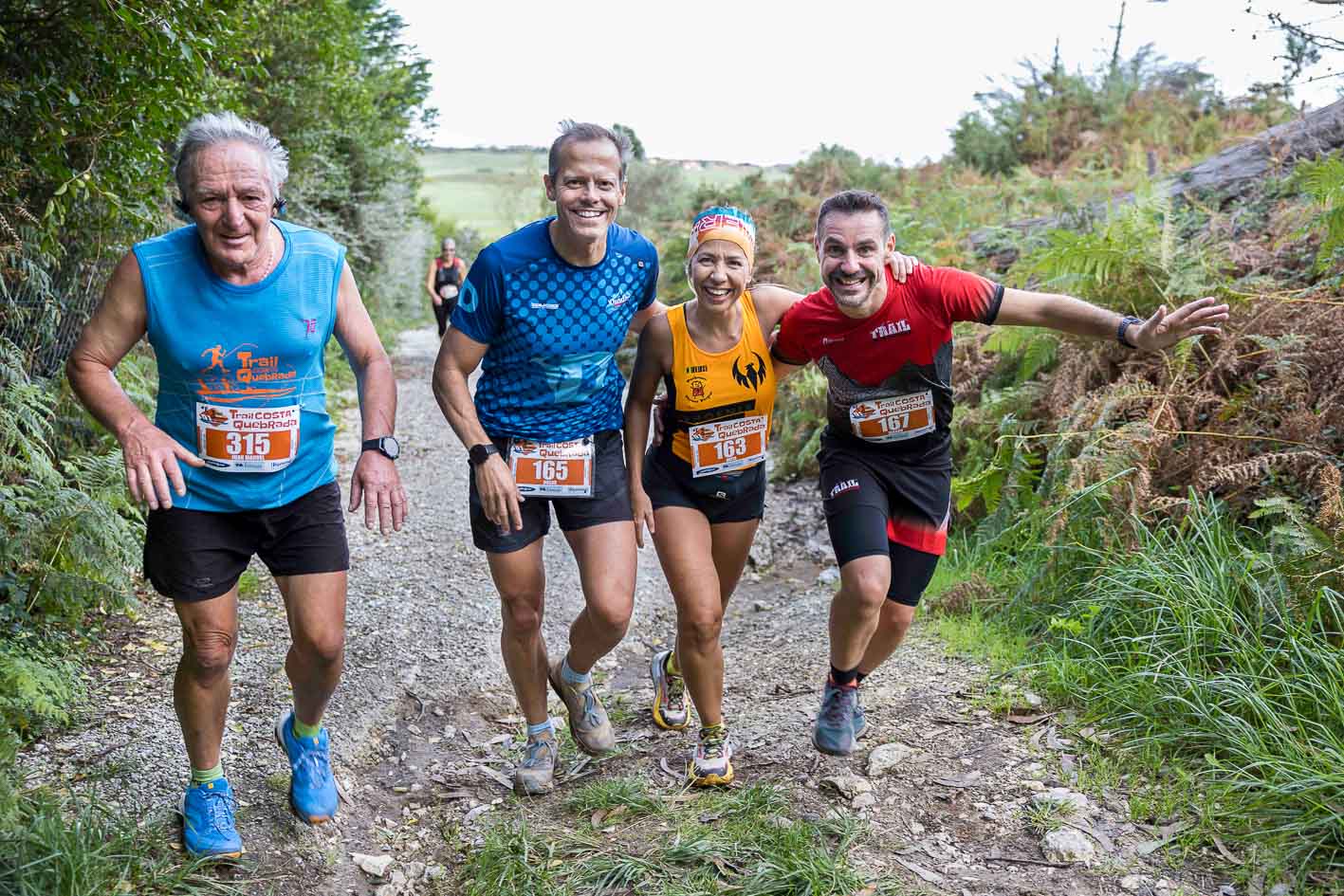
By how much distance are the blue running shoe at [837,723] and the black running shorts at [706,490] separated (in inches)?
29.8

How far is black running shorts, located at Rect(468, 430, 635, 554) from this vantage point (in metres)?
3.83

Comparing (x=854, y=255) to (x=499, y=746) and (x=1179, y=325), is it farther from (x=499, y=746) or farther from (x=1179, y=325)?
(x=499, y=746)

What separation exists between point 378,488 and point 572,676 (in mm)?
1284

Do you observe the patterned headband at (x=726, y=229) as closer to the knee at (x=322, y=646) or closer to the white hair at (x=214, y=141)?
the white hair at (x=214, y=141)

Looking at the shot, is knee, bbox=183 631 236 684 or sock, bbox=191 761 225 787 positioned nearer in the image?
knee, bbox=183 631 236 684

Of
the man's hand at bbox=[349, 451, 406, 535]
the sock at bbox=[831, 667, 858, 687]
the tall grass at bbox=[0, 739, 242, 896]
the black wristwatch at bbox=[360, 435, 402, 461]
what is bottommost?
the tall grass at bbox=[0, 739, 242, 896]

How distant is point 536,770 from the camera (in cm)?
408

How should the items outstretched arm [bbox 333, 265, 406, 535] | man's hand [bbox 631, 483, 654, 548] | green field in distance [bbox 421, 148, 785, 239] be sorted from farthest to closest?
1. green field in distance [bbox 421, 148, 785, 239]
2. man's hand [bbox 631, 483, 654, 548]
3. outstretched arm [bbox 333, 265, 406, 535]

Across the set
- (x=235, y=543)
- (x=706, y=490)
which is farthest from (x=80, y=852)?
(x=706, y=490)

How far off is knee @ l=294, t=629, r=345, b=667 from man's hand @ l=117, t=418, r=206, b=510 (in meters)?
0.69

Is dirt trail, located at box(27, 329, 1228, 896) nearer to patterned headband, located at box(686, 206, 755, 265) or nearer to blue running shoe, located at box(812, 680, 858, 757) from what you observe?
blue running shoe, located at box(812, 680, 858, 757)

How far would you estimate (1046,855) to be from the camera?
11.2 feet

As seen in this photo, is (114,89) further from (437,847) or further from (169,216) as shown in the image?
(437,847)

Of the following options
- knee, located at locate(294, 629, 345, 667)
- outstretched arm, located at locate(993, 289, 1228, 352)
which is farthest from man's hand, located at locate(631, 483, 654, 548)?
outstretched arm, located at locate(993, 289, 1228, 352)
